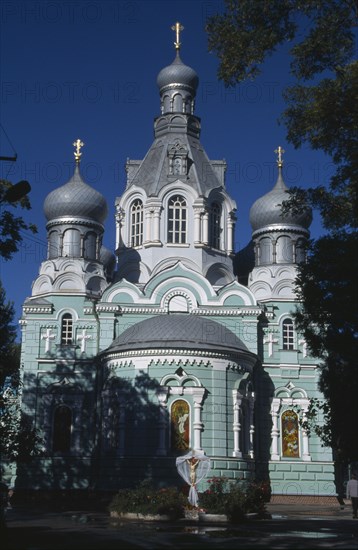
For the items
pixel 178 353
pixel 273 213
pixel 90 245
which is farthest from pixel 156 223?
pixel 178 353

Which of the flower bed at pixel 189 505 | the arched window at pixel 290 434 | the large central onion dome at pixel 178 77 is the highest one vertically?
the large central onion dome at pixel 178 77

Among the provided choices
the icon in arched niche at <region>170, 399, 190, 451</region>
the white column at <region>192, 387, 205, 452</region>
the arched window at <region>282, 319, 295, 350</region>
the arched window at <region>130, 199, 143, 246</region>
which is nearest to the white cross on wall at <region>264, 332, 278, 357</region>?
the arched window at <region>282, 319, 295, 350</region>

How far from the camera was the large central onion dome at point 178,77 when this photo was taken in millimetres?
37969

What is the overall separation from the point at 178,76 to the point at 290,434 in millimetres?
17434

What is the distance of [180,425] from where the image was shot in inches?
1109

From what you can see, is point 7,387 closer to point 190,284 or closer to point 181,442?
point 181,442

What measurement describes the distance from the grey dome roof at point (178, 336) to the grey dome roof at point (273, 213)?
22.0 ft

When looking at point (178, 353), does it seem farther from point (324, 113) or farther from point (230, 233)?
point (324, 113)

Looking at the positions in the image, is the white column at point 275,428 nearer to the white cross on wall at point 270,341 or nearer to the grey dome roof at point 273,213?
the white cross on wall at point 270,341

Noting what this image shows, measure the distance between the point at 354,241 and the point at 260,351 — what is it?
18.3 meters

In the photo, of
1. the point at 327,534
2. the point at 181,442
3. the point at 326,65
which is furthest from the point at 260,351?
Result: the point at 326,65

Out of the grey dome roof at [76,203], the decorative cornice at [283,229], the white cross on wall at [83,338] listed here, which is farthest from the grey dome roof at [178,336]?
the decorative cornice at [283,229]

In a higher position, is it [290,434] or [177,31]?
[177,31]

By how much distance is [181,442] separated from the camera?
2797cm
